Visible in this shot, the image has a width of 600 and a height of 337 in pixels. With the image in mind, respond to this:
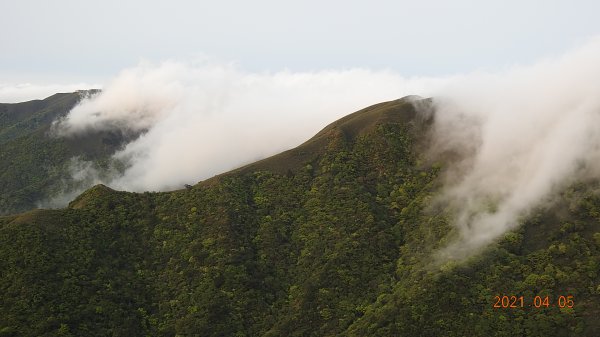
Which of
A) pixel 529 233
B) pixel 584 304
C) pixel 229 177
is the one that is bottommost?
pixel 584 304

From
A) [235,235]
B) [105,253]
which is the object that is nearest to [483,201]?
[235,235]

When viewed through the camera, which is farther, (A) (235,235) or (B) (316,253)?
(A) (235,235)

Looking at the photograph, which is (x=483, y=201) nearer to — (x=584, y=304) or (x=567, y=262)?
(x=567, y=262)

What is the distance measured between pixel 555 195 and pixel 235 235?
2922 inches

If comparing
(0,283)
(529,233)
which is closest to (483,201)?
(529,233)

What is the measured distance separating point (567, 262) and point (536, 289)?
8.60 meters

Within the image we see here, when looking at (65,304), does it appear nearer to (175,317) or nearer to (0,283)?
(0,283)

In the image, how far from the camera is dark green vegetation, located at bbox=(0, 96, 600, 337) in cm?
8969

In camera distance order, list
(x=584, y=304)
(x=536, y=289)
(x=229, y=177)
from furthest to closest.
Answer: (x=229, y=177) < (x=536, y=289) < (x=584, y=304)

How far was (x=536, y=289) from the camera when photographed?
88.5m

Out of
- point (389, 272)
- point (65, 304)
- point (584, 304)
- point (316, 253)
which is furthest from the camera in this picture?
point (316, 253)

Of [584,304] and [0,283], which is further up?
[0,283]

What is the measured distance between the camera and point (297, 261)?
116 meters

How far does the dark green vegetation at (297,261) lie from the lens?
3531 inches
